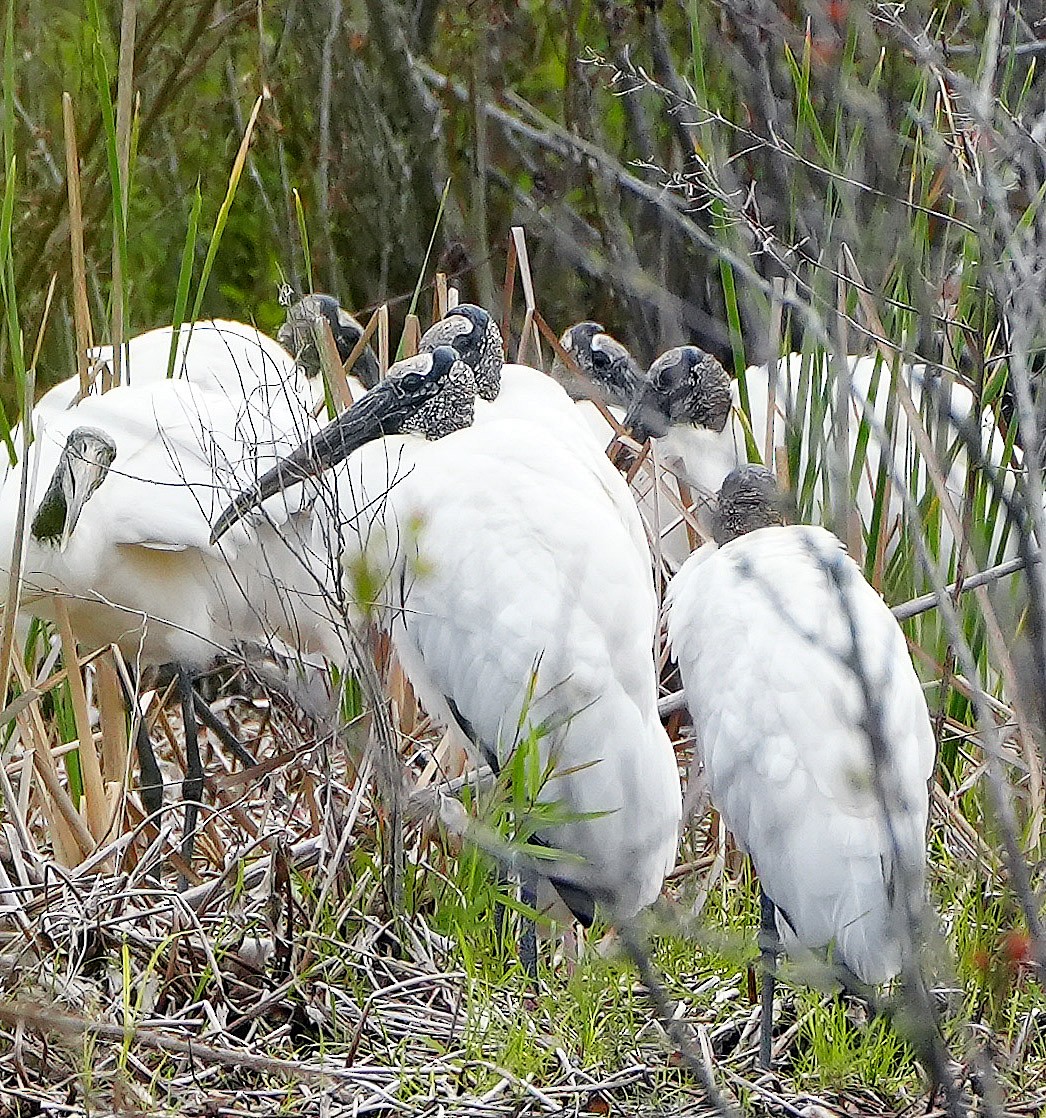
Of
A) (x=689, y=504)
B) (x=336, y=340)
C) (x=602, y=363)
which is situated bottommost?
(x=689, y=504)

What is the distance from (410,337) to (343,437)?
0.47m

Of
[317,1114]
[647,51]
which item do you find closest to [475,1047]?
[317,1114]

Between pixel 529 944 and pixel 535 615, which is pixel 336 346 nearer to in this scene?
pixel 535 615

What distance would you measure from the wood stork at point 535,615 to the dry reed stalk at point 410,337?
429mm

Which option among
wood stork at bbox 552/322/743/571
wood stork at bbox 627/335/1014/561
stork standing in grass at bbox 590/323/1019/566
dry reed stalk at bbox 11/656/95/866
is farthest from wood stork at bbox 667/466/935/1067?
wood stork at bbox 552/322/743/571

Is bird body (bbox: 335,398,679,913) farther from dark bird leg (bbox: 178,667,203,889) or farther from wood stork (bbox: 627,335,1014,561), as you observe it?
dark bird leg (bbox: 178,667,203,889)

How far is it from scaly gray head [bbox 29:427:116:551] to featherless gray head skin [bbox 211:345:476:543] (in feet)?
1.06

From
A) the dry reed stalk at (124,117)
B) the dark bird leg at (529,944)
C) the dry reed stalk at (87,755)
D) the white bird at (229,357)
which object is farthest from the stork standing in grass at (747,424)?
the dry reed stalk at (87,755)

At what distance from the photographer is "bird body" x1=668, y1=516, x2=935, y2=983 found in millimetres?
2055

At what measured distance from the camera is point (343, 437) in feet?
9.32

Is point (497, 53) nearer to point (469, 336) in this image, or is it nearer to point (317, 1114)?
point (469, 336)

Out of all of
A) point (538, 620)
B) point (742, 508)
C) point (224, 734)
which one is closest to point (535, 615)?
point (538, 620)

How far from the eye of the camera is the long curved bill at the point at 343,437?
99.4 inches

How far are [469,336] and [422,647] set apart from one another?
607mm
